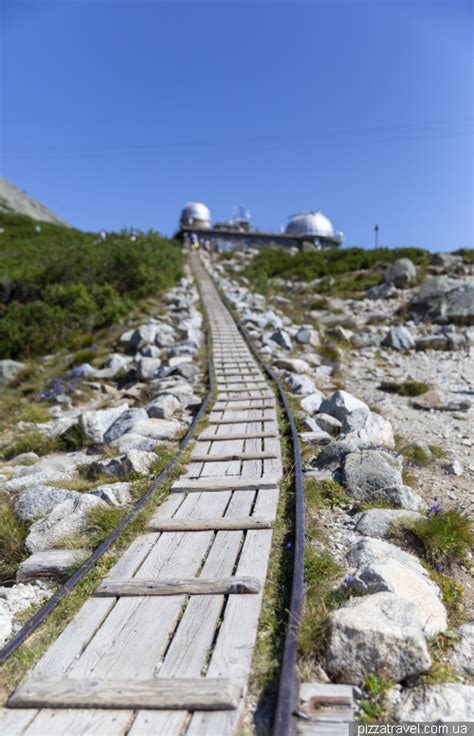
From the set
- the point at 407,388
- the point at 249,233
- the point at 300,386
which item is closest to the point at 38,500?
the point at 300,386

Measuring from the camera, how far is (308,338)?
Answer: 14.3m

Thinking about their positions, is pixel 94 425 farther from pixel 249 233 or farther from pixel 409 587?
pixel 249 233

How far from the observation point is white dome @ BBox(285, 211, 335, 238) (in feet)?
209

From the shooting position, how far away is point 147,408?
26.2 ft

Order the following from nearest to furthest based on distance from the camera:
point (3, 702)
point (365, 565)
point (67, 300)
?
point (3, 702)
point (365, 565)
point (67, 300)

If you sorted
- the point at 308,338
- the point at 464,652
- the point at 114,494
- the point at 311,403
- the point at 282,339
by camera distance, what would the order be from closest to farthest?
the point at 464,652
the point at 114,494
the point at 311,403
the point at 282,339
the point at 308,338

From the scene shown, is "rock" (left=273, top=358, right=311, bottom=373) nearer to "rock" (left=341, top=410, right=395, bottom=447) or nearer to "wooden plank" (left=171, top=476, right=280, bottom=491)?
"rock" (left=341, top=410, right=395, bottom=447)

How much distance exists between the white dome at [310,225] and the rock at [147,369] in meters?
55.9

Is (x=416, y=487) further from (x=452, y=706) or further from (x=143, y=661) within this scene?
(x=143, y=661)

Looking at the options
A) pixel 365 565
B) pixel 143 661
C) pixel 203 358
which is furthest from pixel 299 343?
pixel 143 661

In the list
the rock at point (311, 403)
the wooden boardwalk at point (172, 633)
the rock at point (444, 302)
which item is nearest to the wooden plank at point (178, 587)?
the wooden boardwalk at point (172, 633)

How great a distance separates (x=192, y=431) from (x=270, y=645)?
4163 millimetres

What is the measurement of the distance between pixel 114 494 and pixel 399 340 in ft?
38.2

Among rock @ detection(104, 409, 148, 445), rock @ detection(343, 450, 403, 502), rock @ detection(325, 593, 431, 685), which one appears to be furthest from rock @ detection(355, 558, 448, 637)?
rock @ detection(104, 409, 148, 445)
